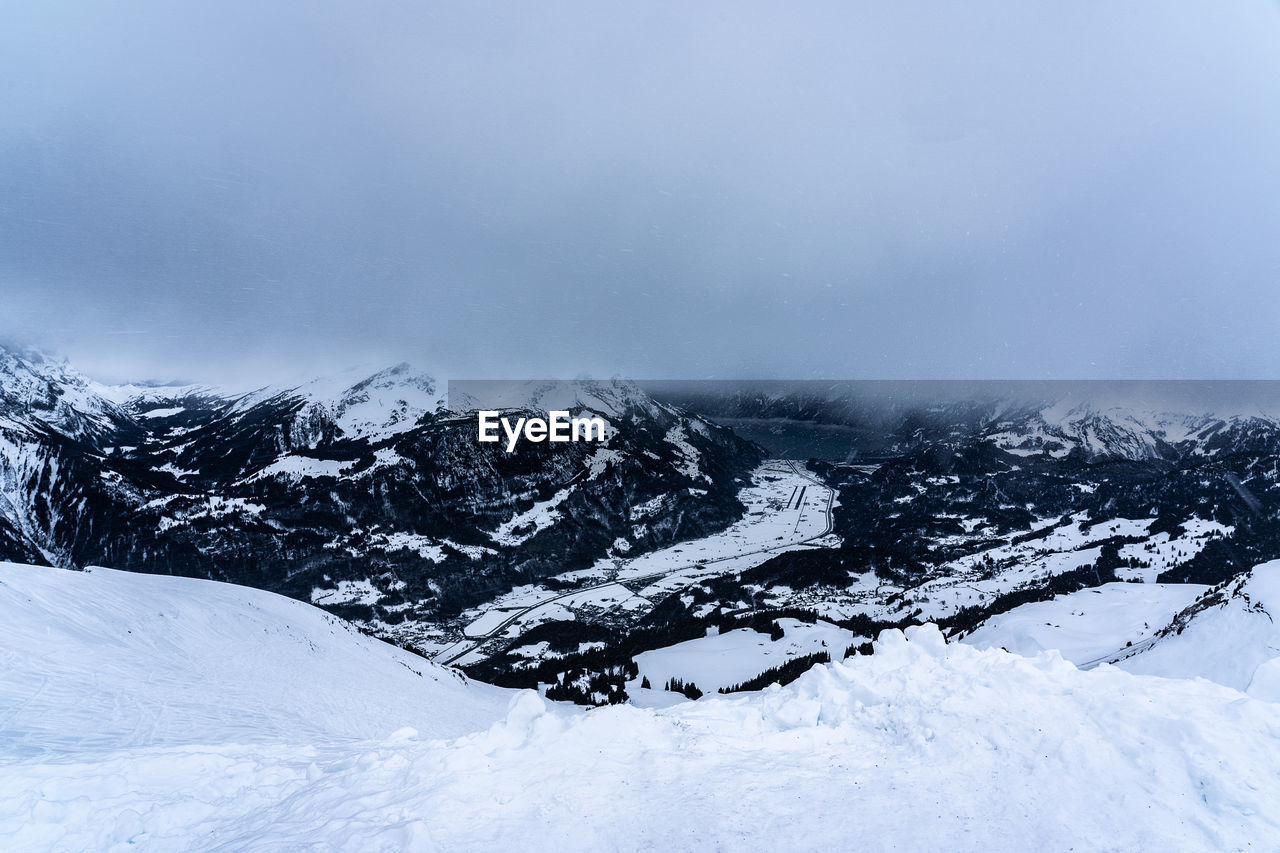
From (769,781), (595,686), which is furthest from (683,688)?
(769,781)

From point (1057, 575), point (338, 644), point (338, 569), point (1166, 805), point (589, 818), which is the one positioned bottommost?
point (338, 569)

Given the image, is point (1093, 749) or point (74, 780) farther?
point (74, 780)

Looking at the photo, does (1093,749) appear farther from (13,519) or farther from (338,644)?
(13,519)

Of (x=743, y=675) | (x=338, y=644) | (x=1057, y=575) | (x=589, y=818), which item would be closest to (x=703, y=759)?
(x=589, y=818)

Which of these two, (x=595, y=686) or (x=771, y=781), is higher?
(x=771, y=781)

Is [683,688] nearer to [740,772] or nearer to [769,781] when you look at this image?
[740,772]

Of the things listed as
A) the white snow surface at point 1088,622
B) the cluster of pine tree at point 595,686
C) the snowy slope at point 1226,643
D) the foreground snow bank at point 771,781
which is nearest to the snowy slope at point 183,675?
the foreground snow bank at point 771,781

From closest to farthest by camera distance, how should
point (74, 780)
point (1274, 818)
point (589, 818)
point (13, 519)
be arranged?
point (1274, 818) → point (589, 818) → point (74, 780) → point (13, 519)

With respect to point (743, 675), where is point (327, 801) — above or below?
above
